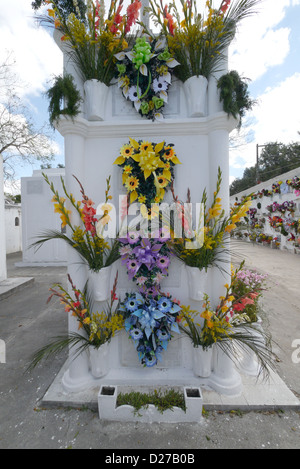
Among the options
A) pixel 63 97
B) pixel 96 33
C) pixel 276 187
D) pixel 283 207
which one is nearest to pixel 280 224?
pixel 283 207

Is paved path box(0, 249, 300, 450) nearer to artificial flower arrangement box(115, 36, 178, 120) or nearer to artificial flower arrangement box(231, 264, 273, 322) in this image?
artificial flower arrangement box(231, 264, 273, 322)

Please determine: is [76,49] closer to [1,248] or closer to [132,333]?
[132,333]

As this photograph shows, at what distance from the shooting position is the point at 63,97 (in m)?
1.70

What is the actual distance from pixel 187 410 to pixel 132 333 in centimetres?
62

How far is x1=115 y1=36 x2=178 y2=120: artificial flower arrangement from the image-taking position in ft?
5.59

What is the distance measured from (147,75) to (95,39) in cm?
47

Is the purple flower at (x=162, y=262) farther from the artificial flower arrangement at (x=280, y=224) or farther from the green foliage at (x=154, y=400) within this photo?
the artificial flower arrangement at (x=280, y=224)

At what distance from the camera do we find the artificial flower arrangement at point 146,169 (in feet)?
5.62

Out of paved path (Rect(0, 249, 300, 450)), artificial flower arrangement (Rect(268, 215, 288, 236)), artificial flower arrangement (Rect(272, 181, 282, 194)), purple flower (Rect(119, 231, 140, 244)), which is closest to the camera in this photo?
paved path (Rect(0, 249, 300, 450))

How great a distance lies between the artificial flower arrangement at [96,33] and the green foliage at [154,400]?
2420mm

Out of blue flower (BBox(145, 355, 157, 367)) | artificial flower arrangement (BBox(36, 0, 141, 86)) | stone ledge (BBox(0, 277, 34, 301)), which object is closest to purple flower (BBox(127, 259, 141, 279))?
blue flower (BBox(145, 355, 157, 367))

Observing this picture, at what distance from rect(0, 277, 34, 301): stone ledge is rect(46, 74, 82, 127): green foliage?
3.96 meters

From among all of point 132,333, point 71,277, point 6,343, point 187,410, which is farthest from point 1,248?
point 187,410

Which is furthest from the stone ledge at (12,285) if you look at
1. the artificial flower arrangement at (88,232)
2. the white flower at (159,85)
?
the white flower at (159,85)
